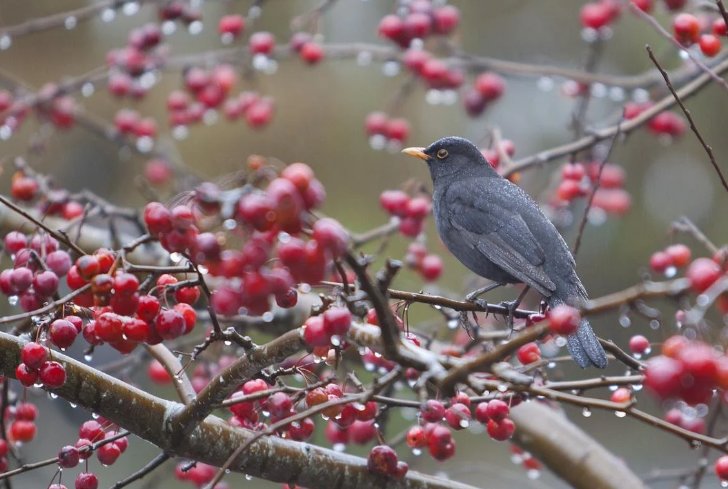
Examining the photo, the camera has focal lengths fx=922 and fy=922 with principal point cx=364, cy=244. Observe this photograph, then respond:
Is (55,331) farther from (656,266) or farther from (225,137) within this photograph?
(225,137)

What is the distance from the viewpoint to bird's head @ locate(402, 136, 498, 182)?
420cm

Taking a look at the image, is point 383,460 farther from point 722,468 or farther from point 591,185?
point 591,185

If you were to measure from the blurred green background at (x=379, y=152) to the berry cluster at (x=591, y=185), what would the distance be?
2435mm

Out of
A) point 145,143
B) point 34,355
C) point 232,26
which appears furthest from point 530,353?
point 145,143

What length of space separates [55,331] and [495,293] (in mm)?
6175

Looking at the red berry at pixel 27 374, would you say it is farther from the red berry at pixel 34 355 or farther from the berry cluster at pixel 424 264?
the berry cluster at pixel 424 264

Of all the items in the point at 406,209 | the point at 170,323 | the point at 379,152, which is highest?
the point at 379,152

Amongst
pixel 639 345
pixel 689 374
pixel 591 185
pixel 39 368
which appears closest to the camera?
pixel 689 374

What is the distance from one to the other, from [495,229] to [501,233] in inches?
1.8

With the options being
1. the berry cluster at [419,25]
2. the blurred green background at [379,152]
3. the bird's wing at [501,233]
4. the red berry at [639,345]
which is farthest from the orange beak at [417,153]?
the blurred green background at [379,152]

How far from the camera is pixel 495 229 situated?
12.2ft

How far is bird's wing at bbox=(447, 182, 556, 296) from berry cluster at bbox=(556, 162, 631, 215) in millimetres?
233

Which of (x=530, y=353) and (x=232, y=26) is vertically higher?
(x=232, y=26)

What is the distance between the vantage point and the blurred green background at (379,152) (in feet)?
25.1
